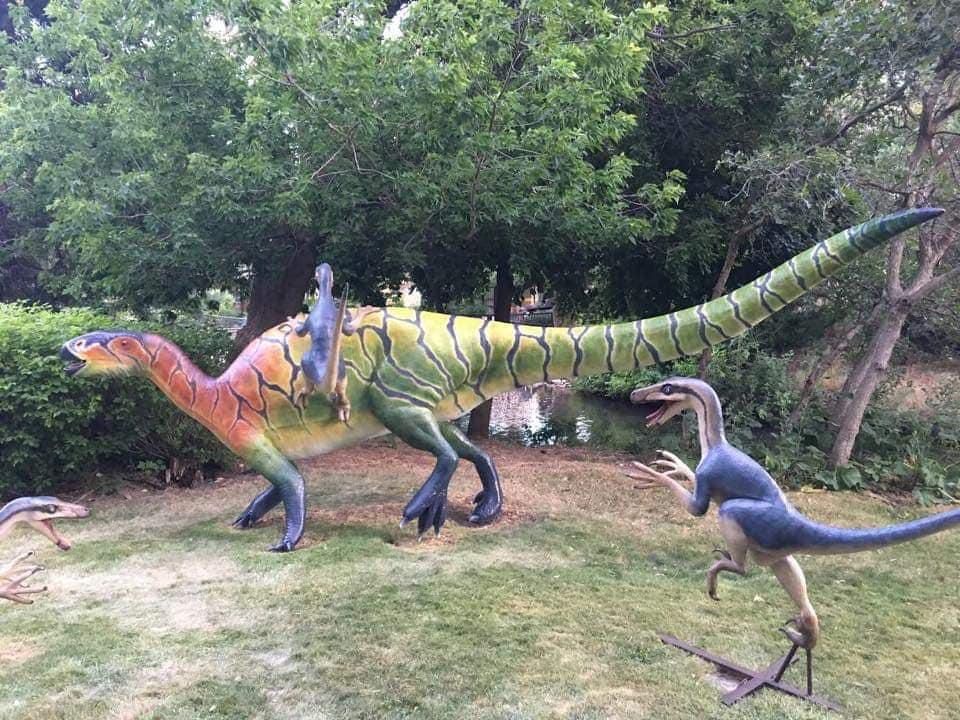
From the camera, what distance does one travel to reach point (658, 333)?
5.65 meters

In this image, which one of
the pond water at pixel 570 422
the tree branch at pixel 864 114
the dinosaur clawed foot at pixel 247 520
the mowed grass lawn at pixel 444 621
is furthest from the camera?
the pond water at pixel 570 422

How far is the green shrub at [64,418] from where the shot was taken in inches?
266

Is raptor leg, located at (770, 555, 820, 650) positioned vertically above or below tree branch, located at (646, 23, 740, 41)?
below

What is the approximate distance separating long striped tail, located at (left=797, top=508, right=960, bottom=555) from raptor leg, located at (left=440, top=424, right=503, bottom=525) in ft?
11.1

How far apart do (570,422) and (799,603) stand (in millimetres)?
11276

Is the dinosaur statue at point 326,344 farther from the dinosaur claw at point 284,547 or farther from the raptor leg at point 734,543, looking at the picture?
the raptor leg at point 734,543

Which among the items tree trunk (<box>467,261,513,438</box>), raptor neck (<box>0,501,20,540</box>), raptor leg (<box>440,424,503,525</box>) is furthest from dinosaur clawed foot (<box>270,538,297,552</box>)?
tree trunk (<box>467,261,513,438</box>)

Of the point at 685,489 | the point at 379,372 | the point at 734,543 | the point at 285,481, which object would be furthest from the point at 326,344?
the point at 734,543

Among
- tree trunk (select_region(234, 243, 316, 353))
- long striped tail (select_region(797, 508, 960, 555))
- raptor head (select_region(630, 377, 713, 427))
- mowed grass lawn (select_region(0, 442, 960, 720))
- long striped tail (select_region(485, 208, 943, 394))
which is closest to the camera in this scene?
long striped tail (select_region(797, 508, 960, 555))

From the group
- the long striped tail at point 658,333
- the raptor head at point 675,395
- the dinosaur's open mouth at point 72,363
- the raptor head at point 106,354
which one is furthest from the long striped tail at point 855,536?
the dinosaur's open mouth at point 72,363

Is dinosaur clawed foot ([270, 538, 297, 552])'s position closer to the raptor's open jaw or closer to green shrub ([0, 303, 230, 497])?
green shrub ([0, 303, 230, 497])

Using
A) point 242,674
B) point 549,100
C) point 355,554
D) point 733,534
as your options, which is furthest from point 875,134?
point 242,674

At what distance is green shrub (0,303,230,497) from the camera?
6.76 m

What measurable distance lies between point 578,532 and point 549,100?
12.9 ft
